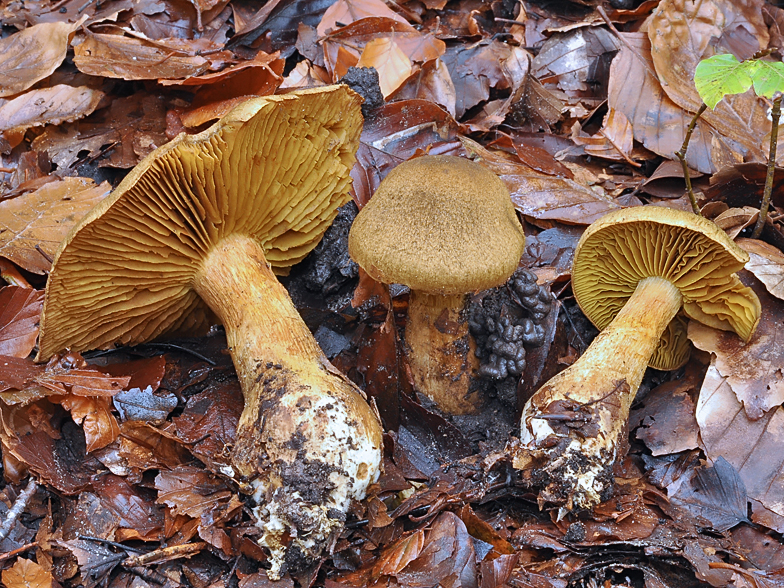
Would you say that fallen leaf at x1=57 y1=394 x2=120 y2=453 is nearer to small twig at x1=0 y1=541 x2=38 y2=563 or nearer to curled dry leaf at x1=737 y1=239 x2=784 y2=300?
small twig at x1=0 y1=541 x2=38 y2=563

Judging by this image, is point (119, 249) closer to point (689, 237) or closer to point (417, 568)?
point (417, 568)

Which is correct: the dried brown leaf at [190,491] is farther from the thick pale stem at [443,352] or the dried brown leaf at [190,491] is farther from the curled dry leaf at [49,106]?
the curled dry leaf at [49,106]

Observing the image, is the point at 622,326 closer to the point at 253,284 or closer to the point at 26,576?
the point at 253,284

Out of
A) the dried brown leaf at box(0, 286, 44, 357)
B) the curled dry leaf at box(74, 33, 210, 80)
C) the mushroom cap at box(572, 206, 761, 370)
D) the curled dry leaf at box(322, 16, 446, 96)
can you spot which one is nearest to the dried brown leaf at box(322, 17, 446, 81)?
the curled dry leaf at box(322, 16, 446, 96)

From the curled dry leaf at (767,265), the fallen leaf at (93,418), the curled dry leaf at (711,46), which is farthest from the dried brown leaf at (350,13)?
the fallen leaf at (93,418)

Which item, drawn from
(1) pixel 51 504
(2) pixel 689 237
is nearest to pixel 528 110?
(2) pixel 689 237
